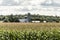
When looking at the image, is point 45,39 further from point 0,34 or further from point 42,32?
point 0,34

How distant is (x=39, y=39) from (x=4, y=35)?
233cm

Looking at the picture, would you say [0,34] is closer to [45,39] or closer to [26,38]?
[26,38]

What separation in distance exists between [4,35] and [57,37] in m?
3.53

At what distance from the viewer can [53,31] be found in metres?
13.6

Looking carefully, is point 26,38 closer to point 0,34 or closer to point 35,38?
point 35,38

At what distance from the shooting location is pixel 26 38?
13141 mm

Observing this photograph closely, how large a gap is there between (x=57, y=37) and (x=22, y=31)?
93.2 inches

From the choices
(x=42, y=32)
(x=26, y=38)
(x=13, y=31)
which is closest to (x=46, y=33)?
(x=42, y=32)

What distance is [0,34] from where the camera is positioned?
1316cm

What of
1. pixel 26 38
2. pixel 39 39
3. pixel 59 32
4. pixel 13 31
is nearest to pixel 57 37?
pixel 59 32

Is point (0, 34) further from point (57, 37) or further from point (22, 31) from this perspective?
point (57, 37)

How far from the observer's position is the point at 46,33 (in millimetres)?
13258

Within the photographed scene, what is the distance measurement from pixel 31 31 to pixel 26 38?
1.89 ft

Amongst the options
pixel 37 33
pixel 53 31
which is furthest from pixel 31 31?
pixel 53 31
